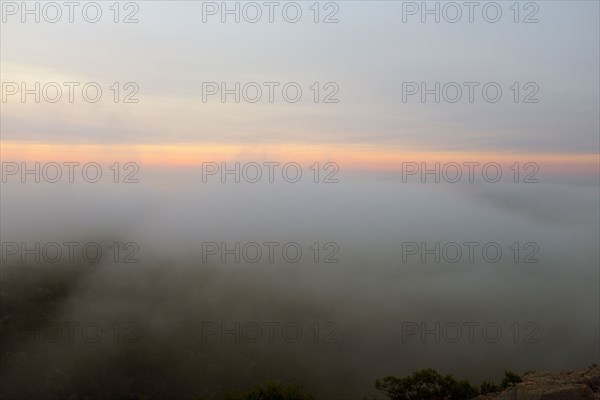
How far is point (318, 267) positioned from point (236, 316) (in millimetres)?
39979

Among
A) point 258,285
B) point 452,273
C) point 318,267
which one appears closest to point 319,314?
point 258,285

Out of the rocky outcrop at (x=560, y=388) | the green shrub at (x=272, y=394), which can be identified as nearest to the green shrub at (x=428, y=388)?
the rocky outcrop at (x=560, y=388)

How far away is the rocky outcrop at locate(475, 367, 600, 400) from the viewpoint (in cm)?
1767

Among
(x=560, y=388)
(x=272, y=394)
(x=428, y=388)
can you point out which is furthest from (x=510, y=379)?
(x=272, y=394)

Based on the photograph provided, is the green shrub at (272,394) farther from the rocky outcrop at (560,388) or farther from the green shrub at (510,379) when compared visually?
the green shrub at (510,379)

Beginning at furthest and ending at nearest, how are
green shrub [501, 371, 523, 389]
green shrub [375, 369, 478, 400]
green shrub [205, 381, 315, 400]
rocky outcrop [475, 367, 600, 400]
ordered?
green shrub [501, 371, 523, 389] → green shrub [375, 369, 478, 400] → green shrub [205, 381, 315, 400] → rocky outcrop [475, 367, 600, 400]

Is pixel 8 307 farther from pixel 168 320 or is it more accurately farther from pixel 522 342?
pixel 522 342

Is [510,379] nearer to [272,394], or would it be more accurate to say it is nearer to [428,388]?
[428,388]

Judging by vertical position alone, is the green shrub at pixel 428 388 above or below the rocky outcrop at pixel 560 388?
below

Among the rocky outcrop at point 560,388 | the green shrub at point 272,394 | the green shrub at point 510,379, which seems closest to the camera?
the rocky outcrop at point 560,388

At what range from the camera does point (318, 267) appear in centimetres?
15888

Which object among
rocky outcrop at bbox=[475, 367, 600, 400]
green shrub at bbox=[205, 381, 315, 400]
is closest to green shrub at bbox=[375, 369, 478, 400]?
rocky outcrop at bbox=[475, 367, 600, 400]

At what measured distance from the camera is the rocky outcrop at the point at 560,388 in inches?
696

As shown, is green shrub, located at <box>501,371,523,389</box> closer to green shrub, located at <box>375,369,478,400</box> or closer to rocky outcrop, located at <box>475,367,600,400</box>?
green shrub, located at <box>375,369,478,400</box>
